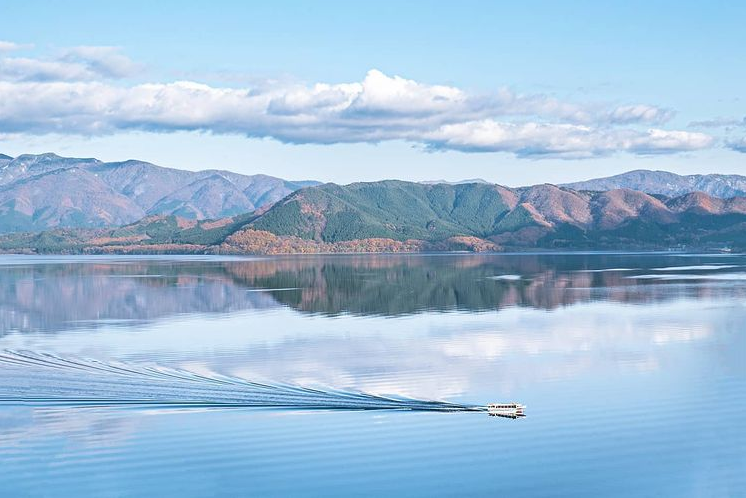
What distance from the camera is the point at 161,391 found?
3847 cm

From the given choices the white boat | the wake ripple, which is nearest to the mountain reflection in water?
the wake ripple

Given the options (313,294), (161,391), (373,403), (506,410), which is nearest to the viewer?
(506,410)

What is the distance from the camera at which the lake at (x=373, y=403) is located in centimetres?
2639

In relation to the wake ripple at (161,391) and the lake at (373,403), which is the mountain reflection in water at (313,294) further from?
the wake ripple at (161,391)

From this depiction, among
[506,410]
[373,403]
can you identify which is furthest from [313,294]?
[506,410]

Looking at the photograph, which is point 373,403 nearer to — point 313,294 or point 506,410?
point 506,410

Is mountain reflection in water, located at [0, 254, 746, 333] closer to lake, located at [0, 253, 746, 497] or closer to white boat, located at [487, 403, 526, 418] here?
lake, located at [0, 253, 746, 497]

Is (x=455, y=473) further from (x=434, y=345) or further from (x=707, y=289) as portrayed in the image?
(x=707, y=289)

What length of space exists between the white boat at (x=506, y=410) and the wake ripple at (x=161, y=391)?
1120 millimetres

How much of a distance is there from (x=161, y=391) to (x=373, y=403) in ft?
32.8

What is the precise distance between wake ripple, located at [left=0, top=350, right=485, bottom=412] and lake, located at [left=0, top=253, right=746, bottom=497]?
172 millimetres

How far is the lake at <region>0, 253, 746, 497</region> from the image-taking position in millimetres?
26391

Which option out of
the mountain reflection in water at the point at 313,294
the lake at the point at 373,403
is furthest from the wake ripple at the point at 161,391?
the mountain reflection in water at the point at 313,294

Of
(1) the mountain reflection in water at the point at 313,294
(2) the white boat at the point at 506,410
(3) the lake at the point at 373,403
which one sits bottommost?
(1) the mountain reflection in water at the point at 313,294
